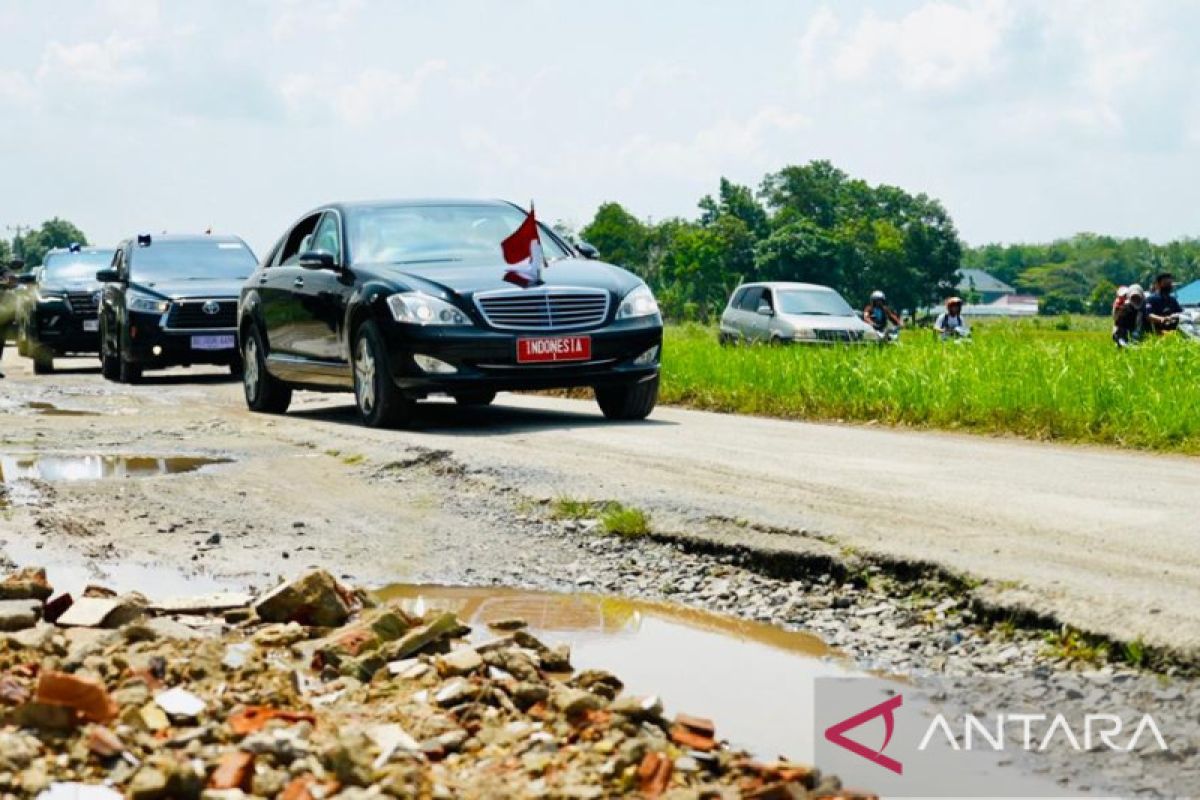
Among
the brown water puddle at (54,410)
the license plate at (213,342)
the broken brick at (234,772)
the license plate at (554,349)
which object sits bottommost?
the brown water puddle at (54,410)

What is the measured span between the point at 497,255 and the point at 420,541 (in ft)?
18.8

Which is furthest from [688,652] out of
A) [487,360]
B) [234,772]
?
[487,360]

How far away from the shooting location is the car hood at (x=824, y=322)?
25.9 meters

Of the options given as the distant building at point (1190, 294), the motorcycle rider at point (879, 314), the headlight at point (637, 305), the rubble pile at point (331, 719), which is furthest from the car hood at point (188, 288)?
the distant building at point (1190, 294)

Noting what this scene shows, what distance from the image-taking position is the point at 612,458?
393 inches

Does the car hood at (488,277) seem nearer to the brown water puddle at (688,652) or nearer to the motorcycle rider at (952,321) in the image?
the brown water puddle at (688,652)

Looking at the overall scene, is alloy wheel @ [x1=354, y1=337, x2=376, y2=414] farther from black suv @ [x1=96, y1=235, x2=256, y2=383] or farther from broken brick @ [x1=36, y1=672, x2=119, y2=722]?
black suv @ [x1=96, y1=235, x2=256, y2=383]

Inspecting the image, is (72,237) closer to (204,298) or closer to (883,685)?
(204,298)

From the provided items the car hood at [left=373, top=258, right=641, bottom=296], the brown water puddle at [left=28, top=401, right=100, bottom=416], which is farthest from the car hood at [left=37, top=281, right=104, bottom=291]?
the car hood at [left=373, top=258, right=641, bottom=296]

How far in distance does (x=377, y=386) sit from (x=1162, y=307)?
11.8 meters

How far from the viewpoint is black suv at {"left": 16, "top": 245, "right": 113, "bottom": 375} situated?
82.3 feet

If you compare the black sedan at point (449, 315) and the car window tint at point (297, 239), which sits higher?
the car window tint at point (297, 239)

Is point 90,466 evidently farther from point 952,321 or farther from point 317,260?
point 952,321

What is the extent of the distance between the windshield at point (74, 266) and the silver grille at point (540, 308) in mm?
15802
